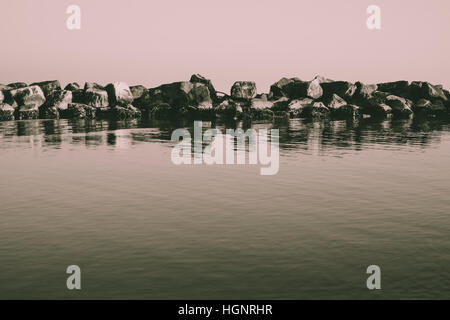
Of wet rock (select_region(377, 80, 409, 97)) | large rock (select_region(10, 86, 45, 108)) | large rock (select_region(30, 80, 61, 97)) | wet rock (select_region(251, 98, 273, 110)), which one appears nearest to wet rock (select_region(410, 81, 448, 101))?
wet rock (select_region(377, 80, 409, 97))

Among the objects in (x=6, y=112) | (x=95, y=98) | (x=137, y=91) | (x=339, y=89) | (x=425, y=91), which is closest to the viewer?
(x=6, y=112)

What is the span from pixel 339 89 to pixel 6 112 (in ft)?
289

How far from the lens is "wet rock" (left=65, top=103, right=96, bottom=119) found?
444 ft

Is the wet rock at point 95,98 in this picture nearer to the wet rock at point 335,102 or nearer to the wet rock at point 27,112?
the wet rock at point 27,112

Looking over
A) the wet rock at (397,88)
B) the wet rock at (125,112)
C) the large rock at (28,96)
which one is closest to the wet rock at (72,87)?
the large rock at (28,96)

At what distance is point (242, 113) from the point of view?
143 m

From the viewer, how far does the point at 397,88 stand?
538 ft

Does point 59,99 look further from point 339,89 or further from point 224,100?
point 339,89

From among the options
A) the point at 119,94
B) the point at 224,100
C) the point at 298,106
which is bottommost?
the point at 298,106

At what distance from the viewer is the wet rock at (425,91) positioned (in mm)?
156625

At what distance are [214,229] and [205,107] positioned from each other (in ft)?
412

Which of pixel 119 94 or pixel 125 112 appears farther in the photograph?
pixel 119 94

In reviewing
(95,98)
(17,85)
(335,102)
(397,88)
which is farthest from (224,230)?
(397,88)
